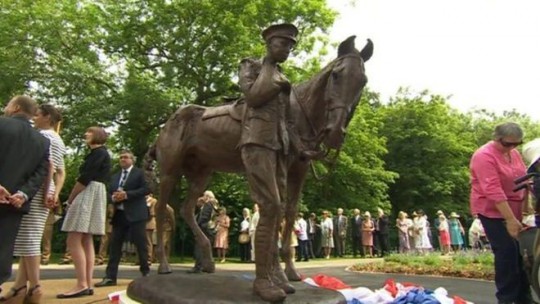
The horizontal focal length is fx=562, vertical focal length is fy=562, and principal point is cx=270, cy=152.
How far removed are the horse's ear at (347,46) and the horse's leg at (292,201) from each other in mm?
1153

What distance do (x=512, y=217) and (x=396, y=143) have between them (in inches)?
1671

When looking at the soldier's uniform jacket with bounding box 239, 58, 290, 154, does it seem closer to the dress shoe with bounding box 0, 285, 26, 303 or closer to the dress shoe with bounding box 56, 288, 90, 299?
the dress shoe with bounding box 0, 285, 26, 303

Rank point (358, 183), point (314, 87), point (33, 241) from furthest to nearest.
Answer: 1. point (358, 183)
2. point (33, 241)
3. point (314, 87)

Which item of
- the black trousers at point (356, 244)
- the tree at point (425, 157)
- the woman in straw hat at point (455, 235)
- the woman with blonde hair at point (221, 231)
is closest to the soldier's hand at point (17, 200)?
the woman with blonde hair at point (221, 231)

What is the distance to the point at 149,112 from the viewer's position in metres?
21.5

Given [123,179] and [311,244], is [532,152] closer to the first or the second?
[123,179]

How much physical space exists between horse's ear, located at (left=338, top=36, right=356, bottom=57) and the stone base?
2.09 meters

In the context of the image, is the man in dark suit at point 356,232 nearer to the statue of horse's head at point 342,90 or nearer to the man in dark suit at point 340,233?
the man in dark suit at point 340,233

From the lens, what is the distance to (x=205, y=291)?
4617 mm

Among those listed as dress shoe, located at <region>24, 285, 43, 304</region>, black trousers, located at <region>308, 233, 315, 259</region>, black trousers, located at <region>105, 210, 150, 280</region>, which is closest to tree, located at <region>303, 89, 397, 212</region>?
black trousers, located at <region>308, 233, 315, 259</region>

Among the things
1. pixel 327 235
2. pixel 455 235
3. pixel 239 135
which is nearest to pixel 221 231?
pixel 327 235

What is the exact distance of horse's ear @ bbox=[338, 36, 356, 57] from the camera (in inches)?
194

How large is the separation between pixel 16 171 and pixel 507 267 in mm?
4704

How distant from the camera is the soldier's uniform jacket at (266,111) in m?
4.64
